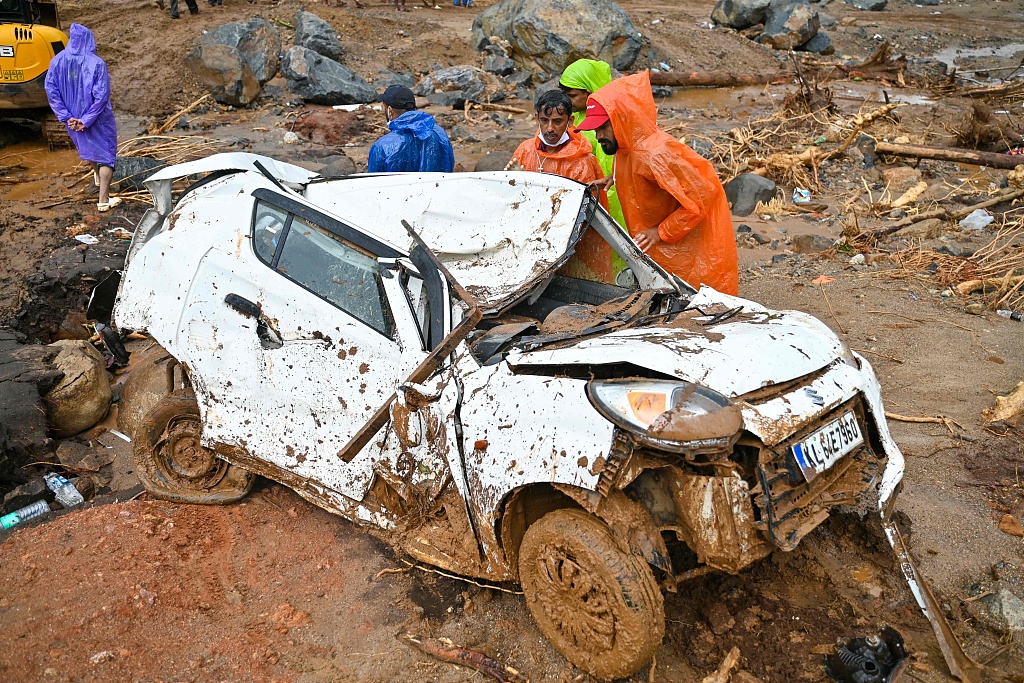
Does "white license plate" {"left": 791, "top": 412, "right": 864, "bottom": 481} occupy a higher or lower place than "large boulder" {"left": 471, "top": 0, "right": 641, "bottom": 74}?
higher

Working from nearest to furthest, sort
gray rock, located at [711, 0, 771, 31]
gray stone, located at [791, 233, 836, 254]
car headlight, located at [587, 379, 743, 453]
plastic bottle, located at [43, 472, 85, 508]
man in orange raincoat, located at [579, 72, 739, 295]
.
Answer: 1. car headlight, located at [587, 379, 743, 453]
2. plastic bottle, located at [43, 472, 85, 508]
3. man in orange raincoat, located at [579, 72, 739, 295]
4. gray stone, located at [791, 233, 836, 254]
5. gray rock, located at [711, 0, 771, 31]

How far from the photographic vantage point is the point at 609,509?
9.02 ft

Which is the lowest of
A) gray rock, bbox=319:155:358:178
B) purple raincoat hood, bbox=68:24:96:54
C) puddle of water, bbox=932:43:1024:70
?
puddle of water, bbox=932:43:1024:70

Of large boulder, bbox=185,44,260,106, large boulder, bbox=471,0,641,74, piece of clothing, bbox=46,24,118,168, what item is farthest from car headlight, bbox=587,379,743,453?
large boulder, bbox=471,0,641,74

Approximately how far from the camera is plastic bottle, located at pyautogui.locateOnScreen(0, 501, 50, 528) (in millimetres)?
4148

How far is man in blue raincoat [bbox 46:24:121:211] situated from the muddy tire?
23.9 feet

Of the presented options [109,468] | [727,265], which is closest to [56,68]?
[109,468]

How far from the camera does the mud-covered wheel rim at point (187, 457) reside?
4113 mm

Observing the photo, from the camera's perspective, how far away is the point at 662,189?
4625mm

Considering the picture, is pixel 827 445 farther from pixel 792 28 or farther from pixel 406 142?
pixel 792 28

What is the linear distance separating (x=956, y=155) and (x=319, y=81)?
10.00 m

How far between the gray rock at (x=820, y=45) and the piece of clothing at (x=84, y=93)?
17468 millimetres

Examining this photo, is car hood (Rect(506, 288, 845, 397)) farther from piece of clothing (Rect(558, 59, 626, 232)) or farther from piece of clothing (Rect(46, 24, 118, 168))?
piece of clothing (Rect(46, 24, 118, 168))

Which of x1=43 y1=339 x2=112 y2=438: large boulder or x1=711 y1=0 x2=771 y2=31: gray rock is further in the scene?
x1=711 y1=0 x2=771 y2=31: gray rock
